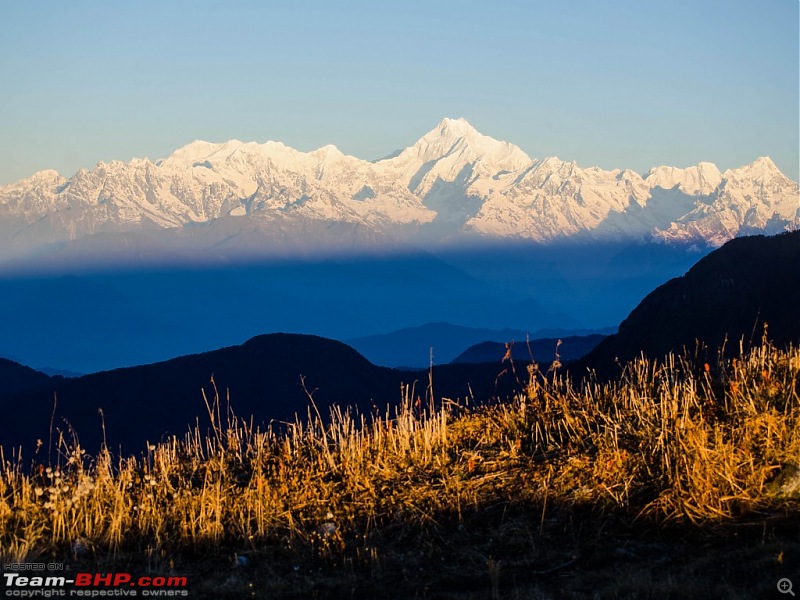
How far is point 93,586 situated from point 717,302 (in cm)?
5395

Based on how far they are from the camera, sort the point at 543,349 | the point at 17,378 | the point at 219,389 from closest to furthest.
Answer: the point at 219,389, the point at 17,378, the point at 543,349

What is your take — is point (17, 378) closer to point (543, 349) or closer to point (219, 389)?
point (219, 389)

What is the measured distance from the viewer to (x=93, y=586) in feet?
22.2

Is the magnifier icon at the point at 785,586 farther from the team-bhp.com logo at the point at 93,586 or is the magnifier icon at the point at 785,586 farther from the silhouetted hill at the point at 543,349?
the silhouetted hill at the point at 543,349

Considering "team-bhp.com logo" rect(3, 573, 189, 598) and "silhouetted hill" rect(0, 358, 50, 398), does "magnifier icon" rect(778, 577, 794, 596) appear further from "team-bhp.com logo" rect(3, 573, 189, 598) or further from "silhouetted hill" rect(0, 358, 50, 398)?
"silhouetted hill" rect(0, 358, 50, 398)

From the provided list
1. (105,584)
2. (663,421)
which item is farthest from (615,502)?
(105,584)

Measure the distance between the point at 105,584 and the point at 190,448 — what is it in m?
3.96

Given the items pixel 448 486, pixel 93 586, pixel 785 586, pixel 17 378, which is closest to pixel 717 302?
pixel 448 486

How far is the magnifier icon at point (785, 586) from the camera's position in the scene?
5.71m

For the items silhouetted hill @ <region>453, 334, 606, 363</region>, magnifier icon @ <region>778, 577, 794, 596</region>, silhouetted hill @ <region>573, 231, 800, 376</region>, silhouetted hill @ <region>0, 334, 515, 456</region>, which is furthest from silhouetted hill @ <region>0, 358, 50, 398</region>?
magnifier icon @ <region>778, 577, 794, 596</region>

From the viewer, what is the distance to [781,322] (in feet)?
158

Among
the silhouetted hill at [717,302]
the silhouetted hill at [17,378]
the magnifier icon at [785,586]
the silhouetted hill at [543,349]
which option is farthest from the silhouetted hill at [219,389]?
the magnifier icon at [785,586]

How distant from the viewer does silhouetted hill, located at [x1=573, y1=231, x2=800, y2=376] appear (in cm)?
5181

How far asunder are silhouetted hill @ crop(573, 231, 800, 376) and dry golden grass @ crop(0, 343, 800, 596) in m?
40.7
